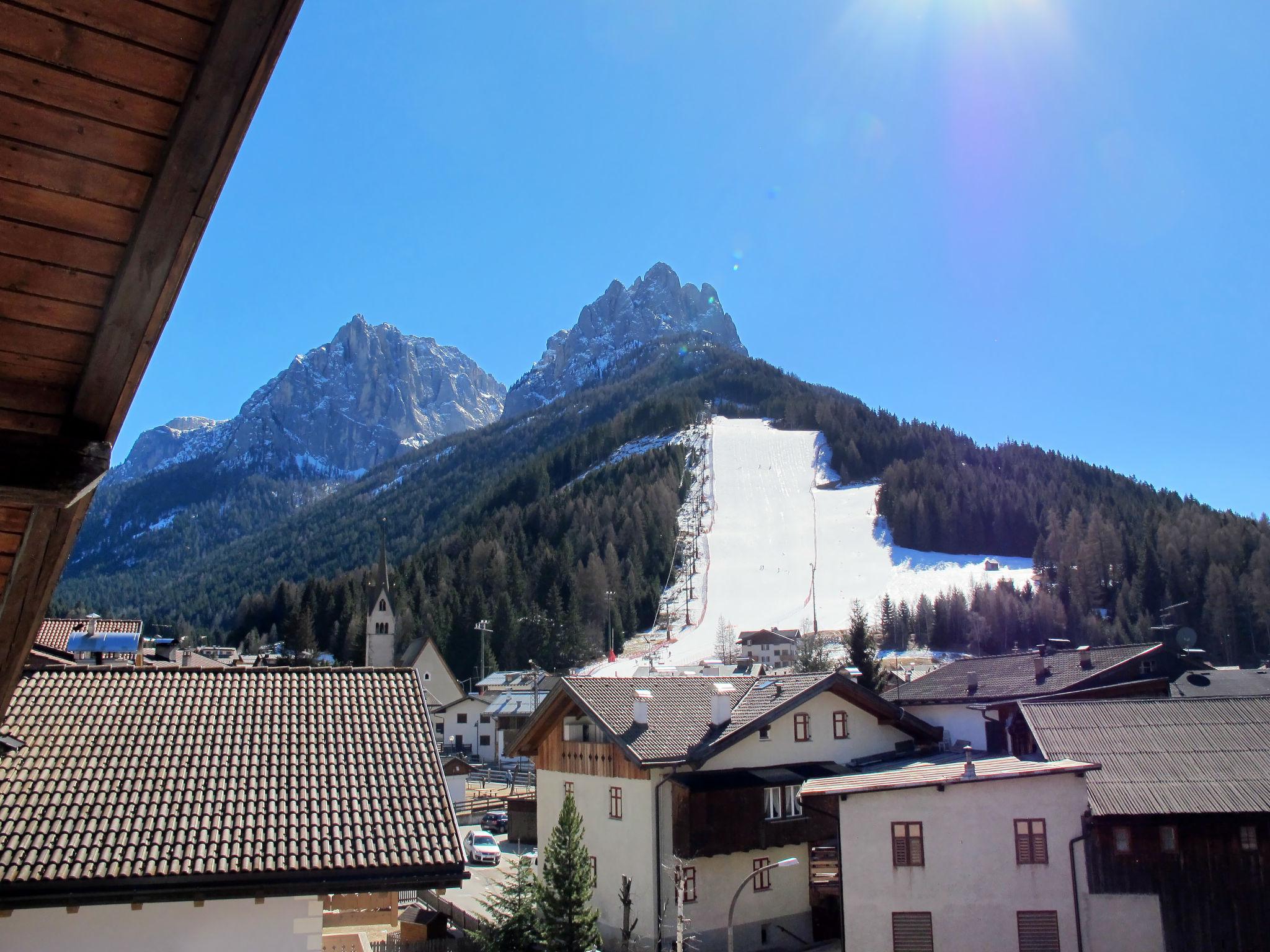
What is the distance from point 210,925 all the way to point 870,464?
15169 centimetres

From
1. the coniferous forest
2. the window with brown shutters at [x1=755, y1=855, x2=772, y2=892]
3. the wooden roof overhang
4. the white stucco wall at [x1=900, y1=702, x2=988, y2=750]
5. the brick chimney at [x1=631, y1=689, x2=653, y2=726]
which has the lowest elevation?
the window with brown shutters at [x1=755, y1=855, x2=772, y2=892]

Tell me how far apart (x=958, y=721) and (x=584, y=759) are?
18.1 metres

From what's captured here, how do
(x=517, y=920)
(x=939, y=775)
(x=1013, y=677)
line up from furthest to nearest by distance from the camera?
1. (x=1013, y=677)
2. (x=939, y=775)
3. (x=517, y=920)

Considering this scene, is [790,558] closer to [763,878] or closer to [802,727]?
[802,727]

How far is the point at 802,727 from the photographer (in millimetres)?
28391

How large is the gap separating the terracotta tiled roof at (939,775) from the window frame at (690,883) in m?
3.89

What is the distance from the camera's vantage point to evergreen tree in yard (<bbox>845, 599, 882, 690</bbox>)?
43.4 metres

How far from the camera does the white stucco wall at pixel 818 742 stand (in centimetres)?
2675

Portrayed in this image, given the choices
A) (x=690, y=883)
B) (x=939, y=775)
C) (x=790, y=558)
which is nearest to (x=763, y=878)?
(x=690, y=883)

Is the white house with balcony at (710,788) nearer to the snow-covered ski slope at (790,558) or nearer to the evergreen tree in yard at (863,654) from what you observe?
the evergreen tree in yard at (863,654)

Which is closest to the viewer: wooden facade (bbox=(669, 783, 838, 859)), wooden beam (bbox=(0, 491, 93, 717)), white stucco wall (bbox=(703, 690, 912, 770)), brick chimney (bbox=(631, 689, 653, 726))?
wooden beam (bbox=(0, 491, 93, 717))

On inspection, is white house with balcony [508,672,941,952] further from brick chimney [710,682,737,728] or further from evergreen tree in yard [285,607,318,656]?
evergreen tree in yard [285,607,318,656]

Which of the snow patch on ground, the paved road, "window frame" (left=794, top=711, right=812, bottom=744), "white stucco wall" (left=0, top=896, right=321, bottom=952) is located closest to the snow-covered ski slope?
the snow patch on ground

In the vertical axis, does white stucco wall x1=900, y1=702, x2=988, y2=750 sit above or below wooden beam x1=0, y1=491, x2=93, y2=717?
below
